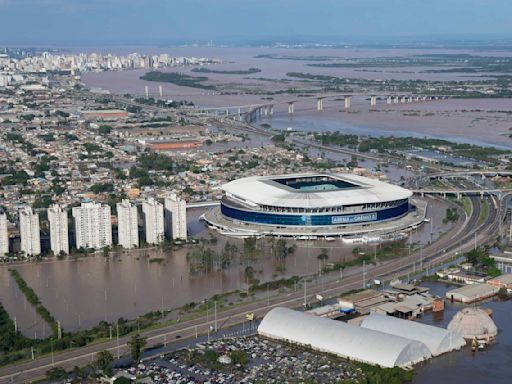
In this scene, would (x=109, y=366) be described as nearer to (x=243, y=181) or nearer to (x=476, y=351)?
(x=476, y=351)

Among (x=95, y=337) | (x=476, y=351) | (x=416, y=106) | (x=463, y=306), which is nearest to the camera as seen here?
(x=476, y=351)

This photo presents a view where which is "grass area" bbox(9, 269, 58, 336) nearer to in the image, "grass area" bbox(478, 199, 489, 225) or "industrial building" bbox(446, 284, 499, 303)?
"industrial building" bbox(446, 284, 499, 303)

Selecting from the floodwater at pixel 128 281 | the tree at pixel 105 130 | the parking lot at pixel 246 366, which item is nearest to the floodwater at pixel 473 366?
the parking lot at pixel 246 366

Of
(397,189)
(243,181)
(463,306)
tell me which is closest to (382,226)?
(397,189)

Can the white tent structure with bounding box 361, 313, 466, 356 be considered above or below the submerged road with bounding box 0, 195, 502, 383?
above

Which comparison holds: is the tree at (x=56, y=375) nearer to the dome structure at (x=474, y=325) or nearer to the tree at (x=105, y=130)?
the dome structure at (x=474, y=325)

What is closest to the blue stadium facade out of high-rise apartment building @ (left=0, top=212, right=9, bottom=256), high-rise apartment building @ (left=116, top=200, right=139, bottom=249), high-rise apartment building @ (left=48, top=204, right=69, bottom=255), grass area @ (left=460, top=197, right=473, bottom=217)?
grass area @ (left=460, top=197, right=473, bottom=217)
